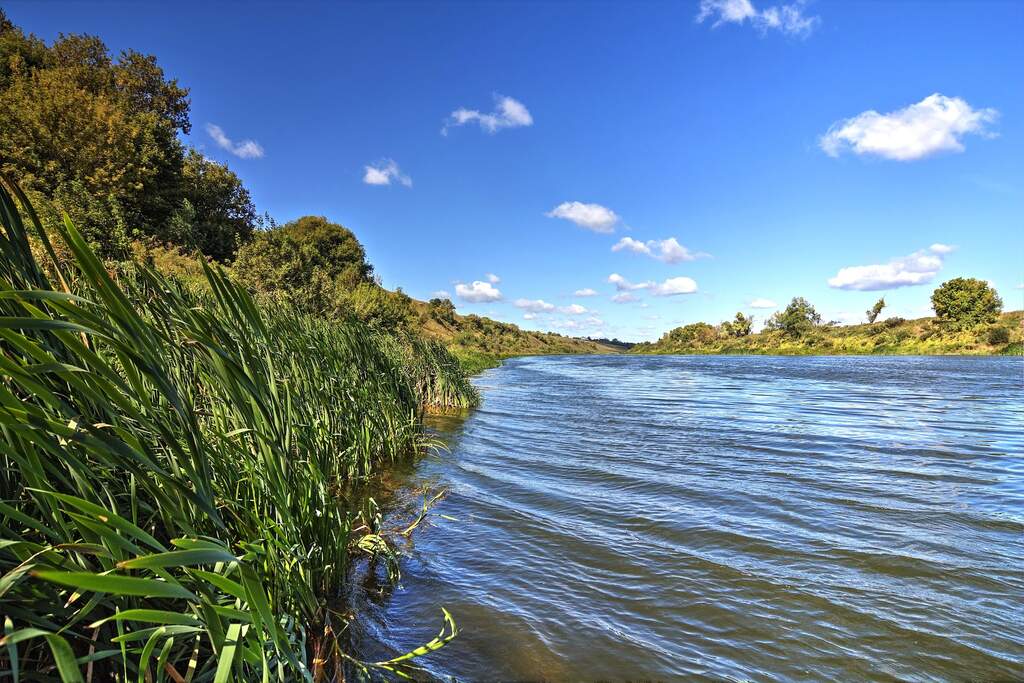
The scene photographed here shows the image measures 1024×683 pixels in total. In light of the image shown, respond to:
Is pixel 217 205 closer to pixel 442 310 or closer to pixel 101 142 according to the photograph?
pixel 101 142

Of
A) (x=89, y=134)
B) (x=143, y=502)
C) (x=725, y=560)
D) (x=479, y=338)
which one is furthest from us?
(x=479, y=338)

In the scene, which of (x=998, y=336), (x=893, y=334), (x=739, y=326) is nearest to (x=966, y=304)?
(x=893, y=334)

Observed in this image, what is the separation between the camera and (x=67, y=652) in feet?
3.46

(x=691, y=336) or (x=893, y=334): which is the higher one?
(x=691, y=336)

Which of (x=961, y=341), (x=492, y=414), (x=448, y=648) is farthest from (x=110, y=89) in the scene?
(x=961, y=341)

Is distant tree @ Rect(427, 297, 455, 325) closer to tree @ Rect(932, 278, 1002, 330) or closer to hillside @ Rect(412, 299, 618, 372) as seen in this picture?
hillside @ Rect(412, 299, 618, 372)

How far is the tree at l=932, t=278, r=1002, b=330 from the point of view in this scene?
50.9m

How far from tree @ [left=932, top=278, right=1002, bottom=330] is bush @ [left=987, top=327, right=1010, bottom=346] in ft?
19.0

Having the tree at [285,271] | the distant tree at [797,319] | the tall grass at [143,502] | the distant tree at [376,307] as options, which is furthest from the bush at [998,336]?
the tall grass at [143,502]

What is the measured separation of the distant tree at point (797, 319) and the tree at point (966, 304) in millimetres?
21255

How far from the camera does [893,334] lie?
188ft

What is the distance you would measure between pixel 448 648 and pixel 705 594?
2162 millimetres

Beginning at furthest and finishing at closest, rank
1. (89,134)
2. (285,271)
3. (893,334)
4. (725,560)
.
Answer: (893,334), (285,271), (89,134), (725,560)

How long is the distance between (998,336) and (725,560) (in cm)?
5682
